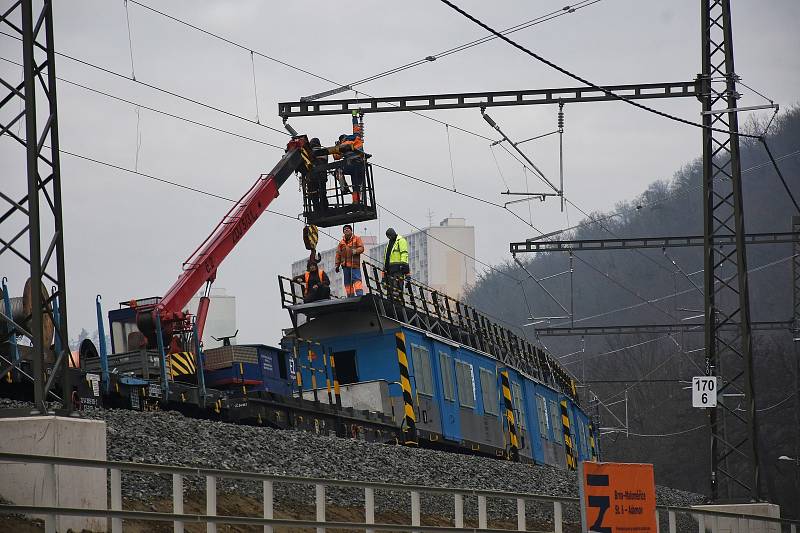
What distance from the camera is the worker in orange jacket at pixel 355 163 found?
27.7 m

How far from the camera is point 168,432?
16.7m

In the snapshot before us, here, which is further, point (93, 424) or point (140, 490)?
point (140, 490)

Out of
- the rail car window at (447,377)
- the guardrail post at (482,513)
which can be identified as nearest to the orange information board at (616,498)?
the guardrail post at (482,513)

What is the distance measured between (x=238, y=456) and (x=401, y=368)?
1035cm

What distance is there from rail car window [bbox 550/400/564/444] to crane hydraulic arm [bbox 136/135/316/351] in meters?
13.9

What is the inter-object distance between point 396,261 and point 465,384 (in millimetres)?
3148

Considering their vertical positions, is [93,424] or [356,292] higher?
[356,292]

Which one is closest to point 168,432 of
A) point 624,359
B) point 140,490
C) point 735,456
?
point 140,490

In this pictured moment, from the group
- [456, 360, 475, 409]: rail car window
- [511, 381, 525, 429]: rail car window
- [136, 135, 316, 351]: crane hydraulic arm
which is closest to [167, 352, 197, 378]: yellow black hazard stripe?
[136, 135, 316, 351]: crane hydraulic arm

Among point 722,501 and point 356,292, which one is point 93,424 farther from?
point 356,292

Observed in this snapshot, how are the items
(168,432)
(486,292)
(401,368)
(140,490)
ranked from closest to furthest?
1. (140,490)
2. (168,432)
3. (401,368)
4. (486,292)

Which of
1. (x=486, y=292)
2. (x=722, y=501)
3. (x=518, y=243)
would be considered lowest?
(x=722, y=501)

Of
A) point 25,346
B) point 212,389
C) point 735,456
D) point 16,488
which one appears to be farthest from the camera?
point 735,456

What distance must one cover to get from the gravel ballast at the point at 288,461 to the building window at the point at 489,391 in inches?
297
